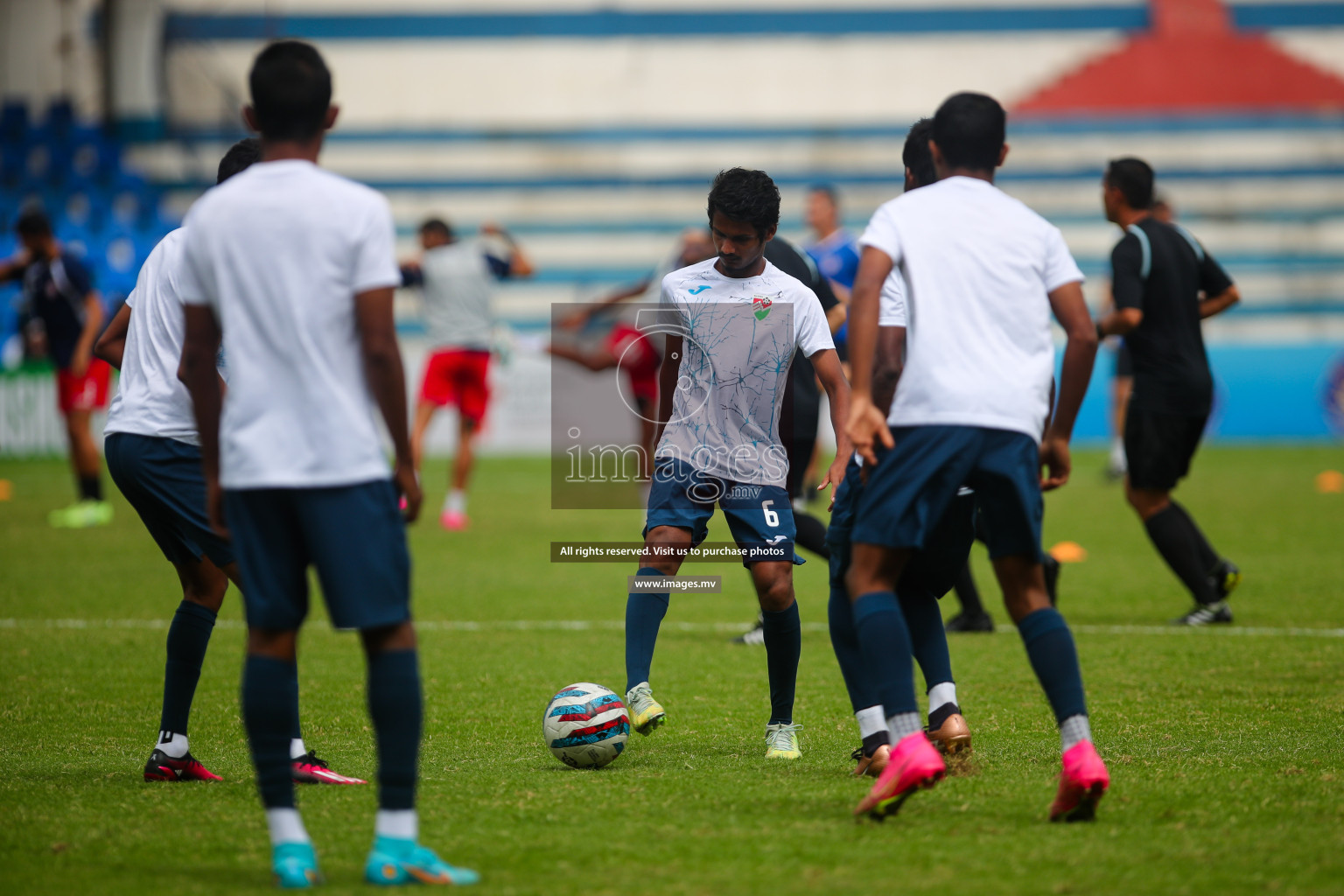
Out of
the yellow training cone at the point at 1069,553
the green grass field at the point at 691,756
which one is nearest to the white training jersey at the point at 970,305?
the green grass field at the point at 691,756

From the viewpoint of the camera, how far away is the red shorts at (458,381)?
514 inches

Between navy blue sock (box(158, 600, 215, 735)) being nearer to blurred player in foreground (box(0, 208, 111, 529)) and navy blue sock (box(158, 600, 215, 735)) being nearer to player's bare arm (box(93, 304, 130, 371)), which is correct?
player's bare arm (box(93, 304, 130, 371))

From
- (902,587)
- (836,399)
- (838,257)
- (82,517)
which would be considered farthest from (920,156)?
(82,517)

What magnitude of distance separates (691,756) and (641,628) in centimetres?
46

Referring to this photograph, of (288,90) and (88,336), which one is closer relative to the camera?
(288,90)

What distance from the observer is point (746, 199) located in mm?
4641

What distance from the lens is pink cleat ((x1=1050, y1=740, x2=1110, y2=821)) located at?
11.8 feet

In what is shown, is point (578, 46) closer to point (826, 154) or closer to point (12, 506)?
point (826, 154)

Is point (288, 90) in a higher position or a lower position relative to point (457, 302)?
higher

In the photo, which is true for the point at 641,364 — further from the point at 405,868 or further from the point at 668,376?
the point at 405,868

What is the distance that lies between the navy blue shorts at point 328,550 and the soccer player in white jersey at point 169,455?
1138 millimetres

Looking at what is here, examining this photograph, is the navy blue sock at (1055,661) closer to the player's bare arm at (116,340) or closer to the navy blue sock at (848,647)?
the navy blue sock at (848,647)

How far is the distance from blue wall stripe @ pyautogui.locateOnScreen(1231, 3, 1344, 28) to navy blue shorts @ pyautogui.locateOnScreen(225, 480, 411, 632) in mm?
29386

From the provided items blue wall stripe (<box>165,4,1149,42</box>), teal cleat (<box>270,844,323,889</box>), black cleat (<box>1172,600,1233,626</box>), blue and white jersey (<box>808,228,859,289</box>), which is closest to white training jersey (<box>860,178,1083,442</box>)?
teal cleat (<box>270,844,323,889</box>)
